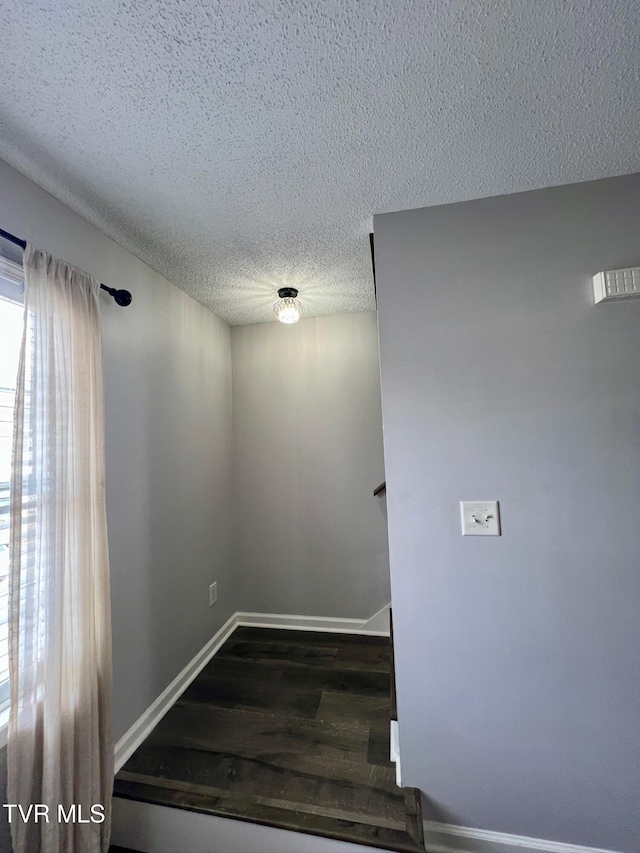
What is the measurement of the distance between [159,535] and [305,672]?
3.81 feet

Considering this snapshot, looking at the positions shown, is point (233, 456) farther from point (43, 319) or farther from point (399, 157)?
point (399, 157)

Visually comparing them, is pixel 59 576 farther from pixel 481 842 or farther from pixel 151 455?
pixel 481 842

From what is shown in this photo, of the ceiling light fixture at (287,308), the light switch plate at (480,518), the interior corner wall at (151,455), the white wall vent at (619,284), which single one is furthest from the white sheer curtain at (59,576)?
the white wall vent at (619,284)

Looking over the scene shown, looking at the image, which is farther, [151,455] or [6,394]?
[151,455]

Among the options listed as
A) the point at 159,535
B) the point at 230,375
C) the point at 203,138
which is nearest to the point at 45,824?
the point at 159,535

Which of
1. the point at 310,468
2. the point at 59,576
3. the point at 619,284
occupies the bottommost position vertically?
the point at 59,576

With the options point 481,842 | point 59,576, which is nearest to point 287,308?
point 59,576

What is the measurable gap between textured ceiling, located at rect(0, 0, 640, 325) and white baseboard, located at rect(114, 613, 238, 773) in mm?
2201

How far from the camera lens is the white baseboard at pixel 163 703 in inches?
57.3

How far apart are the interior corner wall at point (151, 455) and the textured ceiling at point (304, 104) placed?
0.18m

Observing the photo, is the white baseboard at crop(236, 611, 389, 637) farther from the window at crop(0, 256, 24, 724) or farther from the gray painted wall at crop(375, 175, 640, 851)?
the window at crop(0, 256, 24, 724)

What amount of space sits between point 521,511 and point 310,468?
1525 millimetres

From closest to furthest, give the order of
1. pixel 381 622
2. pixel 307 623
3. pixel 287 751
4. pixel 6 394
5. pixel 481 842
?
pixel 6 394
pixel 481 842
pixel 287 751
pixel 381 622
pixel 307 623

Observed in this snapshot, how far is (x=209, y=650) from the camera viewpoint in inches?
86.0
